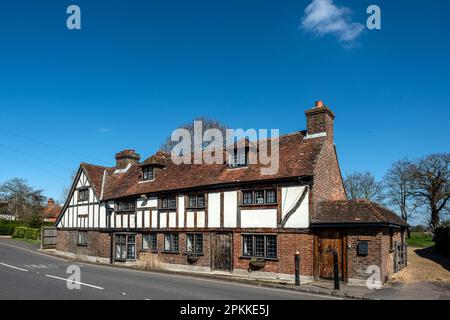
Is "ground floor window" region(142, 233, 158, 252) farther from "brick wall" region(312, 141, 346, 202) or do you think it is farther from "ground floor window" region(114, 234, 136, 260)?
"brick wall" region(312, 141, 346, 202)

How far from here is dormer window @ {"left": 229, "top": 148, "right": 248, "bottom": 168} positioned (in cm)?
2291

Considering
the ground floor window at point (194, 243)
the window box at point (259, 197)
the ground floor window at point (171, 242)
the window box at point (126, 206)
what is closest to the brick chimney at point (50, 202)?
the window box at point (126, 206)

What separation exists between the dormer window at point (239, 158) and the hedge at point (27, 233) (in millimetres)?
36178

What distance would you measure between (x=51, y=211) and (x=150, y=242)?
61.4m

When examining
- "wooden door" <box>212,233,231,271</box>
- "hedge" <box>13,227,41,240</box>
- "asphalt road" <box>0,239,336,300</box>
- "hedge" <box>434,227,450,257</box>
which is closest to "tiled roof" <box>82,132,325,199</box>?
"wooden door" <box>212,233,231,271</box>

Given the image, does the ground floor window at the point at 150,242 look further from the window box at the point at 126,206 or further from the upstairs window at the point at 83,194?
the upstairs window at the point at 83,194

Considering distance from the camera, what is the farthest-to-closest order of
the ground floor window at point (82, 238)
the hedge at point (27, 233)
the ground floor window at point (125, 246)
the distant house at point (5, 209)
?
the distant house at point (5, 209) → the hedge at point (27, 233) → the ground floor window at point (82, 238) → the ground floor window at point (125, 246)

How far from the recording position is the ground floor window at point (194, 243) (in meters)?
23.2

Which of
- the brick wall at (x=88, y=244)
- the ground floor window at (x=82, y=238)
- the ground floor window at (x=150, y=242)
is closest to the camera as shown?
the ground floor window at (x=150, y=242)

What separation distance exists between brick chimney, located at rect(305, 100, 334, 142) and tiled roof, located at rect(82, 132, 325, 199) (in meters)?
0.54
